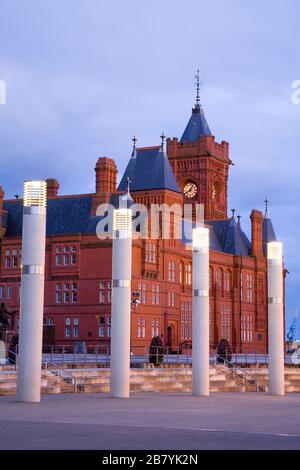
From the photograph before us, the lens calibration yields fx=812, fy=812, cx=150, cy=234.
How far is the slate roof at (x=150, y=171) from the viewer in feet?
255

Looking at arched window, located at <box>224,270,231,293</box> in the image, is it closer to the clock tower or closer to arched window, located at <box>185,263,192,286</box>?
arched window, located at <box>185,263,192,286</box>

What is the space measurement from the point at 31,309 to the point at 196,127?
84.6 metres

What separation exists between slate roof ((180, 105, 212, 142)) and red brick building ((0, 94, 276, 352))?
15104mm

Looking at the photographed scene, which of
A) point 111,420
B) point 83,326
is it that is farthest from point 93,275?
point 111,420

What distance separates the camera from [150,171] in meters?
78.9

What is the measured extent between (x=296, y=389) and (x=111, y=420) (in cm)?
2783

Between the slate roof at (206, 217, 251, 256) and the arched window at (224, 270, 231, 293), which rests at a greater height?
the slate roof at (206, 217, 251, 256)

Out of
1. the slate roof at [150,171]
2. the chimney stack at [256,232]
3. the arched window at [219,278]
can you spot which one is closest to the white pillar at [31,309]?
the slate roof at [150,171]

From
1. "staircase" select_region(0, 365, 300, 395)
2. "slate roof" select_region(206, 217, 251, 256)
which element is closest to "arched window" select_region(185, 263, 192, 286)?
"slate roof" select_region(206, 217, 251, 256)

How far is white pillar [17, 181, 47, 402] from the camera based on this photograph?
2367cm

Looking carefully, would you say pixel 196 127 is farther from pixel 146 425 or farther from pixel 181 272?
pixel 146 425

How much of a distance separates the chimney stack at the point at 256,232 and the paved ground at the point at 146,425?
69.5 meters

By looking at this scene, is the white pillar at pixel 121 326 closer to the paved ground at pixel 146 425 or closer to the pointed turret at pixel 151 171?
the paved ground at pixel 146 425
